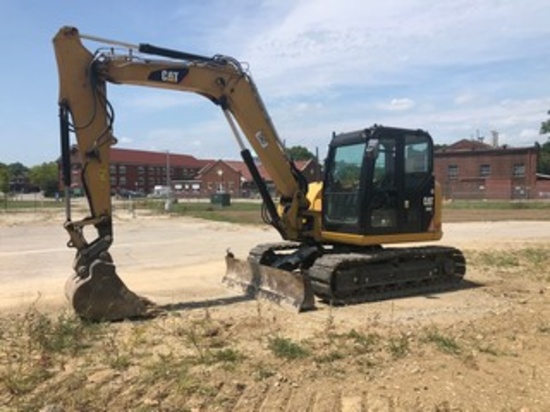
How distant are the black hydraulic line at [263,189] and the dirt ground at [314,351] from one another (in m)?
1.42

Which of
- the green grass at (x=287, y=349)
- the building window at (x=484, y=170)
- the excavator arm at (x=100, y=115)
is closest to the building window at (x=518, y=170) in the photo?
the building window at (x=484, y=170)

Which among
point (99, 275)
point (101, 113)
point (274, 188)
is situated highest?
point (101, 113)

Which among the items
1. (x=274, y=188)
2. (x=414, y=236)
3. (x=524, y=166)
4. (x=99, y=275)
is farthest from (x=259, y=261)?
(x=524, y=166)

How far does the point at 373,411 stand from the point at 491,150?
227 feet

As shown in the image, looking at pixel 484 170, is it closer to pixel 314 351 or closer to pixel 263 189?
pixel 263 189

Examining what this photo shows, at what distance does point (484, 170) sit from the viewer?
231 feet

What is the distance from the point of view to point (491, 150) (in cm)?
6950

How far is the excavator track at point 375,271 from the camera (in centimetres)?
936

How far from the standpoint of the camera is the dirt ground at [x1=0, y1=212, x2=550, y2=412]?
5172 millimetres

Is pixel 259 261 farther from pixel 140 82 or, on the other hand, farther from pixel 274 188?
pixel 140 82

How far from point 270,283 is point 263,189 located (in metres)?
1.59

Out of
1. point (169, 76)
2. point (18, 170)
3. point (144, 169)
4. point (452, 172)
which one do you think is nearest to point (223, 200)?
point (452, 172)

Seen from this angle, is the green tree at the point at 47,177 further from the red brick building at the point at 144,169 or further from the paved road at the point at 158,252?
the paved road at the point at 158,252

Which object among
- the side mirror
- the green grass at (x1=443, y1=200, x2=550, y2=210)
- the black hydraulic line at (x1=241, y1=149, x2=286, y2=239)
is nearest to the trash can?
the green grass at (x1=443, y1=200, x2=550, y2=210)
